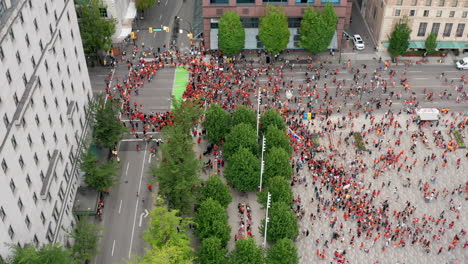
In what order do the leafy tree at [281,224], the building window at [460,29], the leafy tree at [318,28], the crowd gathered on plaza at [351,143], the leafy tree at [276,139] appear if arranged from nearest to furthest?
the leafy tree at [281,224]
the crowd gathered on plaza at [351,143]
the leafy tree at [276,139]
the leafy tree at [318,28]
the building window at [460,29]

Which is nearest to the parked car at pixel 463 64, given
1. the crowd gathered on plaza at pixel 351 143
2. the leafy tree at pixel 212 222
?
the crowd gathered on plaza at pixel 351 143

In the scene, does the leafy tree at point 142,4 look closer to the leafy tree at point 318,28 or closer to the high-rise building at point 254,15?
the high-rise building at point 254,15

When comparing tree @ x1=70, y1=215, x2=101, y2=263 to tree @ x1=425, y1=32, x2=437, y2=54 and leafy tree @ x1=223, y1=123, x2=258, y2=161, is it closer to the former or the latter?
leafy tree @ x1=223, y1=123, x2=258, y2=161

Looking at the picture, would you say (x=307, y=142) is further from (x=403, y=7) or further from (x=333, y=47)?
(x=403, y=7)

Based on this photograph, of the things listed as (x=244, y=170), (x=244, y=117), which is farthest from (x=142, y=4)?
(x=244, y=170)

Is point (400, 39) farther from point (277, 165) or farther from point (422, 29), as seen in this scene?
point (277, 165)

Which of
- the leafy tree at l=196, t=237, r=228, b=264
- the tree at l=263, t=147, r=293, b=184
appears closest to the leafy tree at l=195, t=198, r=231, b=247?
the leafy tree at l=196, t=237, r=228, b=264
